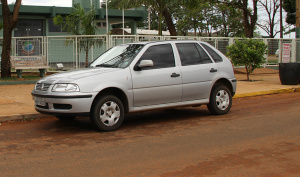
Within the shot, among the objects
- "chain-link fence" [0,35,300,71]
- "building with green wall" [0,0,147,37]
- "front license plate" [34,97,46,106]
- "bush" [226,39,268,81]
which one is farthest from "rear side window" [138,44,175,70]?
"building with green wall" [0,0,147,37]

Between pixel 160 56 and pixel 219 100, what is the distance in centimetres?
189

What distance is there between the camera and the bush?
17.5 meters

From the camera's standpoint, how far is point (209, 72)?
9055mm

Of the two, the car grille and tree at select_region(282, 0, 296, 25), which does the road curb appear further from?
tree at select_region(282, 0, 296, 25)

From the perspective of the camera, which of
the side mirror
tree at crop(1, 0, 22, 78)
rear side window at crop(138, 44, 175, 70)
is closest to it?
the side mirror

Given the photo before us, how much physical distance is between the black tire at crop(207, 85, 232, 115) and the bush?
8.42 metres

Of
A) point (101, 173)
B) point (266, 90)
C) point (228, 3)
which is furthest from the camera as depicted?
point (228, 3)

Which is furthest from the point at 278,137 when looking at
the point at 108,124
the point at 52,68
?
the point at 52,68

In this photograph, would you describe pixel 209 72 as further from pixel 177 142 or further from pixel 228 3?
pixel 228 3

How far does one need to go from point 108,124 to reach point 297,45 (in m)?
20.1

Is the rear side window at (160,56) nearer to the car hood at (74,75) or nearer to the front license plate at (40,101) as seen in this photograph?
the car hood at (74,75)

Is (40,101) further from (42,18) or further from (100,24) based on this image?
(100,24)

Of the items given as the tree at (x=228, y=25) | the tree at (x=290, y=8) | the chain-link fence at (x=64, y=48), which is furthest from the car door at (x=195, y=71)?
the tree at (x=228, y=25)

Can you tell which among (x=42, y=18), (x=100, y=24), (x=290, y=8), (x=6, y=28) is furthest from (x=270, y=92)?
(x=290, y=8)
